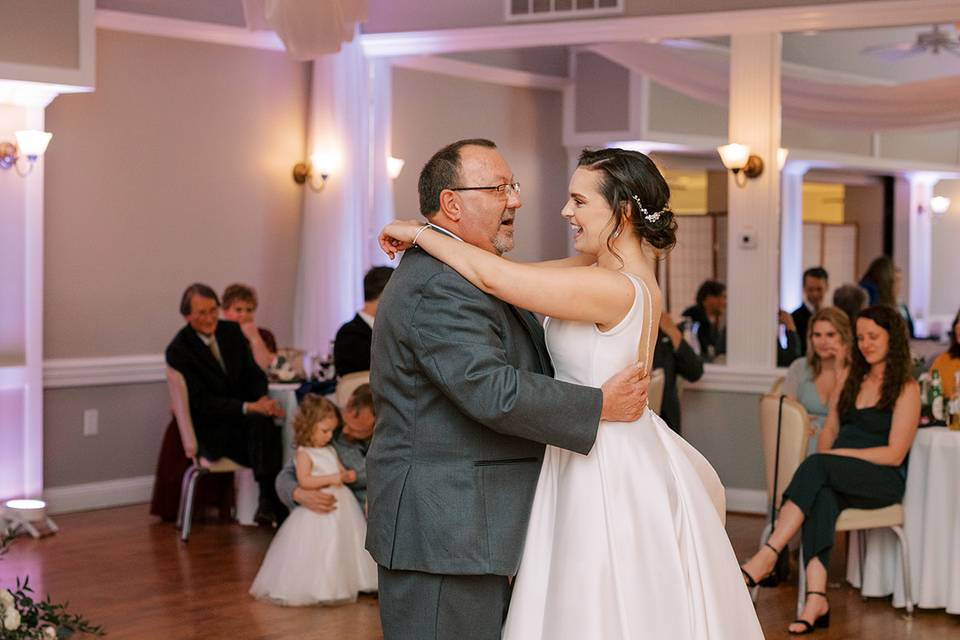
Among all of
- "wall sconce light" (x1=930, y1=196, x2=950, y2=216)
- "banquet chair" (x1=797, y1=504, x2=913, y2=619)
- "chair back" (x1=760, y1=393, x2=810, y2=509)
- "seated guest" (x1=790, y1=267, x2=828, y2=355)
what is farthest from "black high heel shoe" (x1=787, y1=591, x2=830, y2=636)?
"wall sconce light" (x1=930, y1=196, x2=950, y2=216)

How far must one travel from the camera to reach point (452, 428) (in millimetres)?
2598

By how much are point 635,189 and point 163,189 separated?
18.7 ft

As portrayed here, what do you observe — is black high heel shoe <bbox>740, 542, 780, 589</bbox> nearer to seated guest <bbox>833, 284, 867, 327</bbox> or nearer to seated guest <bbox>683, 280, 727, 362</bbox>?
seated guest <bbox>683, 280, 727, 362</bbox>

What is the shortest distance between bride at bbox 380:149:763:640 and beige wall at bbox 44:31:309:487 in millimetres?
5156

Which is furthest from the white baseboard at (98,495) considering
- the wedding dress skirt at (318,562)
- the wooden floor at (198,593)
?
the wedding dress skirt at (318,562)

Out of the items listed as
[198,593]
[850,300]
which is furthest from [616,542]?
[850,300]

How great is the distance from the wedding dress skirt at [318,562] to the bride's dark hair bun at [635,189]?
299 centimetres

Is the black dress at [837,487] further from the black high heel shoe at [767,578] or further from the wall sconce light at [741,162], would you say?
the wall sconce light at [741,162]

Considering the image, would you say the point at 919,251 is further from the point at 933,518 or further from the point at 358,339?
the point at 358,339

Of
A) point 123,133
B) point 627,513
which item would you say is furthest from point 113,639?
point 123,133

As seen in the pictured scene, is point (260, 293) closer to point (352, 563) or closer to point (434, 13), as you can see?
point (434, 13)

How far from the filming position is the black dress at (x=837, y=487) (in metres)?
5.28

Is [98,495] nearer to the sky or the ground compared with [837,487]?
nearer to the ground

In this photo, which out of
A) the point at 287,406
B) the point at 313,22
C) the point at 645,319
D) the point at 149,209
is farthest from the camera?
the point at 149,209
